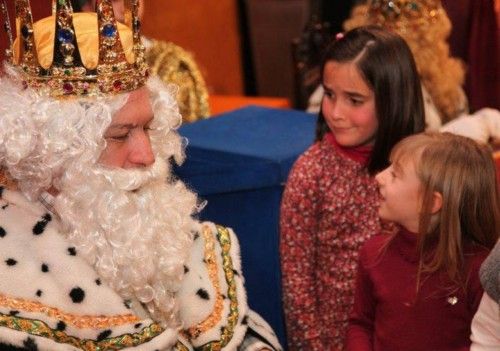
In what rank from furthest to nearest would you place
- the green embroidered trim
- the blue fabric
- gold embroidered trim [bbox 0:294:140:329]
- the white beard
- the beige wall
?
the beige wall < the blue fabric < the green embroidered trim < the white beard < gold embroidered trim [bbox 0:294:140:329]

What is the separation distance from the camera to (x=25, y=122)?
2076 mm

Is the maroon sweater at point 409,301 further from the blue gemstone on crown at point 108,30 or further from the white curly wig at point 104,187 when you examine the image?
the blue gemstone on crown at point 108,30

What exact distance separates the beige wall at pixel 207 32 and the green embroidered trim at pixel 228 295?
305 cm

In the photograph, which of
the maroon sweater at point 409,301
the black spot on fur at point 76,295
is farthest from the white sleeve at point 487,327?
the black spot on fur at point 76,295

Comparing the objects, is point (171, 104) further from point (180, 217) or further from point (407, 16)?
point (407, 16)

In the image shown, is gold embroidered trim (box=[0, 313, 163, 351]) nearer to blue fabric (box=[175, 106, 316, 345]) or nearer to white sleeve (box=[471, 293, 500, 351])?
white sleeve (box=[471, 293, 500, 351])

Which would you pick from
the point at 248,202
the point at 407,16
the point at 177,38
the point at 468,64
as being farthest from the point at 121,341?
the point at 177,38

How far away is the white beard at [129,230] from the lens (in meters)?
2.14

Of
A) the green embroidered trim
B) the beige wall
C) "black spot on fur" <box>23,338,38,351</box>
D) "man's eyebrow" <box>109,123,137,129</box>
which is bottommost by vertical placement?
the beige wall

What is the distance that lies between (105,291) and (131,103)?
0.41 metres

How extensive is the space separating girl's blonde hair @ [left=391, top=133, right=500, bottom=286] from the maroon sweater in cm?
3

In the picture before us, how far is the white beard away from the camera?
214cm

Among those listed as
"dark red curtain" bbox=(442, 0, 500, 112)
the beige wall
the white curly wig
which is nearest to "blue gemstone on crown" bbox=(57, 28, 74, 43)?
the white curly wig

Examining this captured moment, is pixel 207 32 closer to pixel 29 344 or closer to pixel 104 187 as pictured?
pixel 104 187
